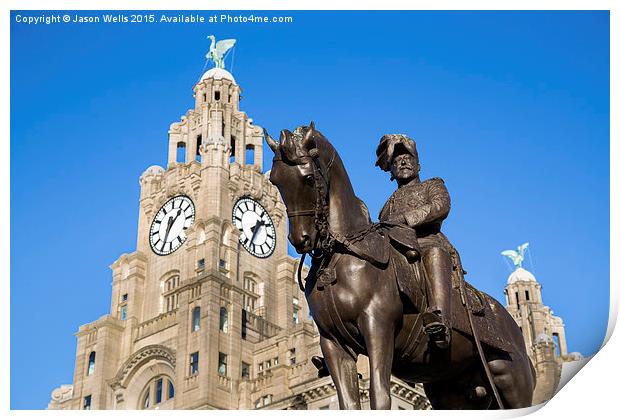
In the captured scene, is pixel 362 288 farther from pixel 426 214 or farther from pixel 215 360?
pixel 215 360

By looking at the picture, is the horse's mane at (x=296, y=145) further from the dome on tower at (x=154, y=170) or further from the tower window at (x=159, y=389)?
the dome on tower at (x=154, y=170)

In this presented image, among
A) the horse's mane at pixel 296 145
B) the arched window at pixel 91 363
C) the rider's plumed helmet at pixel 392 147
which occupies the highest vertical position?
the arched window at pixel 91 363

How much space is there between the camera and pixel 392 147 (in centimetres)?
1271

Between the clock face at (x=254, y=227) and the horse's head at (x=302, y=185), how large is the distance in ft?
215

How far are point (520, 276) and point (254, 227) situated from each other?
3246cm

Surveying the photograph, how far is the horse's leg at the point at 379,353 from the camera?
10.4m

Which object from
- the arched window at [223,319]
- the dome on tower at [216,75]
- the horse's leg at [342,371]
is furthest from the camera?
the dome on tower at [216,75]

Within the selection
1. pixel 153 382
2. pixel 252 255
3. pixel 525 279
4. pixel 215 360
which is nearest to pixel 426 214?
pixel 215 360

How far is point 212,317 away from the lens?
66.8m

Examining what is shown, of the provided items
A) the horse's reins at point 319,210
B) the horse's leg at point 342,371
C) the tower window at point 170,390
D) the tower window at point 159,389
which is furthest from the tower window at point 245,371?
the horse's reins at point 319,210

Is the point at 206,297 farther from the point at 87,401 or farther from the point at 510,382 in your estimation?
the point at 510,382

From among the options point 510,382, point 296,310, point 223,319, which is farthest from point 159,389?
point 510,382

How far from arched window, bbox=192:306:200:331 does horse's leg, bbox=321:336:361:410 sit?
187ft
